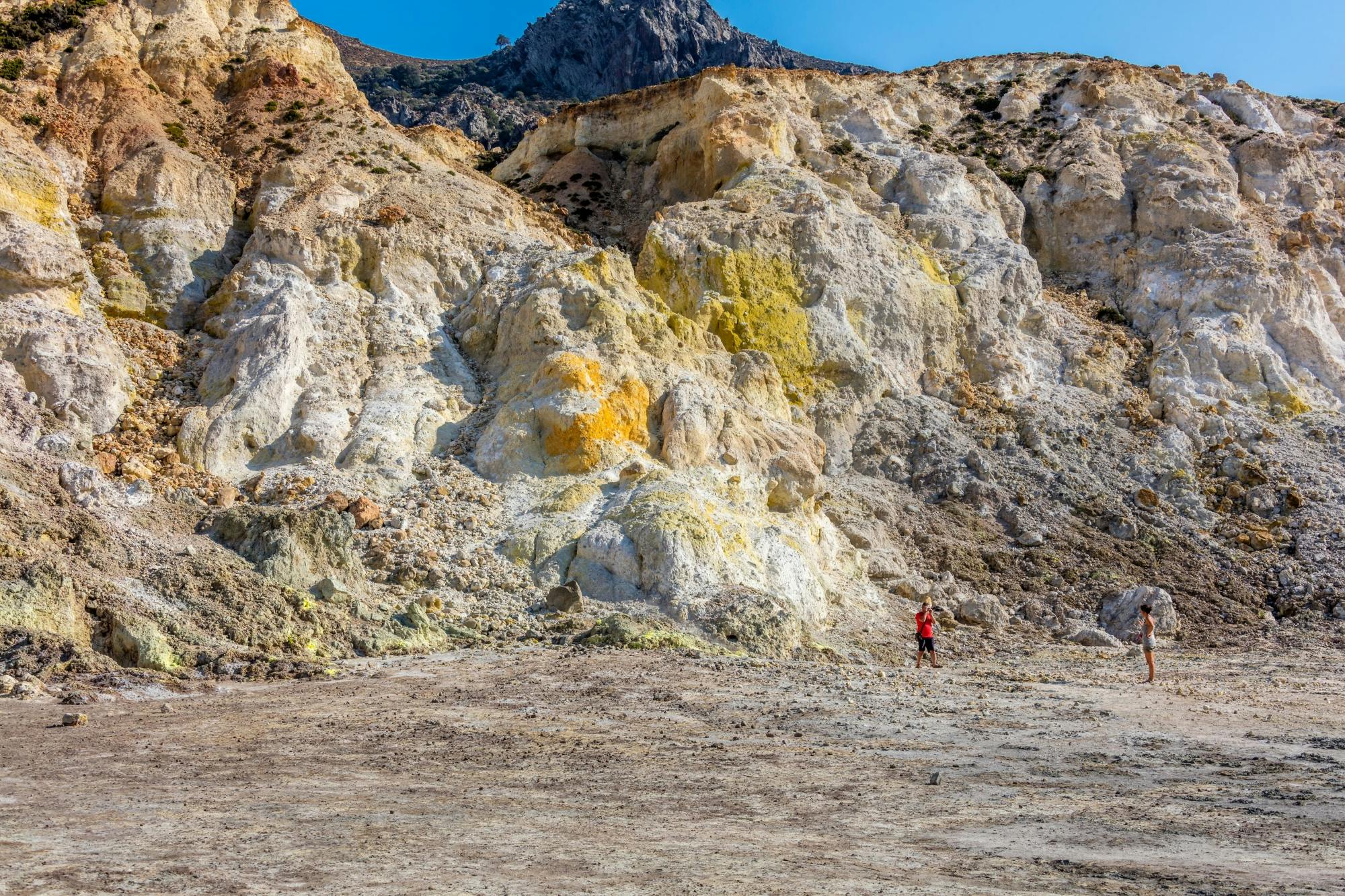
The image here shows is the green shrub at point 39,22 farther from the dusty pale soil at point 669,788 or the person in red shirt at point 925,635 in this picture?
the person in red shirt at point 925,635

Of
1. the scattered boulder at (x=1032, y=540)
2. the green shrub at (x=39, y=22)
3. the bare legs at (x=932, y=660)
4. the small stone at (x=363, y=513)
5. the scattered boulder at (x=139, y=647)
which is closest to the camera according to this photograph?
the scattered boulder at (x=139, y=647)

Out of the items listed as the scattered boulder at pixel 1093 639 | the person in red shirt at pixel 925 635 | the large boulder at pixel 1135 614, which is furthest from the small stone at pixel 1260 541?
the person in red shirt at pixel 925 635

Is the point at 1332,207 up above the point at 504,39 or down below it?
below

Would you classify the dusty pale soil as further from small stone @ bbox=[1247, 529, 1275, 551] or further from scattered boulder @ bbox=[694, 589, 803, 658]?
small stone @ bbox=[1247, 529, 1275, 551]

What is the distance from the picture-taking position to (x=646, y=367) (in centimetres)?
2212

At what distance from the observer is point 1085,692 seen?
41.1 feet

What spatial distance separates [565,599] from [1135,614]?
39.9ft

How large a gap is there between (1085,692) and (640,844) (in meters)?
8.74

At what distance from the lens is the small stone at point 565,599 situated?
1611 centimetres

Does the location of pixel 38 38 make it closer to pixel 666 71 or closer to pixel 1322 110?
pixel 1322 110

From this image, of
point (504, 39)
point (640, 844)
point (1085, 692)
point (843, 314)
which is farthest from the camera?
point (504, 39)

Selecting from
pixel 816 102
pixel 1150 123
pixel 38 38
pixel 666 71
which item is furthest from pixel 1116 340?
pixel 666 71

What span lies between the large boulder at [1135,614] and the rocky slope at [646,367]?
115 mm

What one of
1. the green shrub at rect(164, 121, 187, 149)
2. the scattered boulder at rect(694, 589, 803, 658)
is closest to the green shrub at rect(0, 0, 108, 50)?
the green shrub at rect(164, 121, 187, 149)
